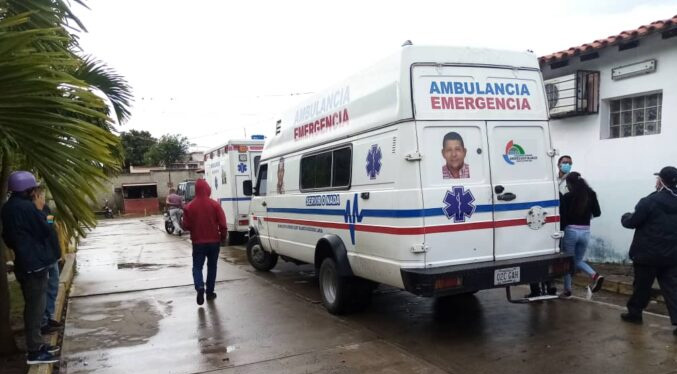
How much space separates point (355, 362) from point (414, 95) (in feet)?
8.58

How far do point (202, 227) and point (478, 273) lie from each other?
401 centimetres

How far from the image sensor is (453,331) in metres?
5.60

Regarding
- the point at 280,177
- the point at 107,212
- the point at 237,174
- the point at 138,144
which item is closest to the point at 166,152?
the point at 138,144

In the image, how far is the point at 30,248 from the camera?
4484 mm

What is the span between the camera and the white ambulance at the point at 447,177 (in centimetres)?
494

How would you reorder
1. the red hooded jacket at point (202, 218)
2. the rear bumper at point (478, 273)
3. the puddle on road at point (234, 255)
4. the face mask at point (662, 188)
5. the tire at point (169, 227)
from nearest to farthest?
the rear bumper at point (478, 273) → the face mask at point (662, 188) → the red hooded jacket at point (202, 218) → the puddle on road at point (234, 255) → the tire at point (169, 227)

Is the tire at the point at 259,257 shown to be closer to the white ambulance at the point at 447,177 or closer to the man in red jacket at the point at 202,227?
the man in red jacket at the point at 202,227

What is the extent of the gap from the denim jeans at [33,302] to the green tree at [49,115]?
58 cm

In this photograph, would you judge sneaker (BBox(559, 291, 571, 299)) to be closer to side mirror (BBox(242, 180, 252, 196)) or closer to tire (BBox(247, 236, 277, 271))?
tire (BBox(247, 236, 277, 271))

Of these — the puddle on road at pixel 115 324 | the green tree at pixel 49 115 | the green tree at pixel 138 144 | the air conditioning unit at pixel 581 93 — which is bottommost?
the puddle on road at pixel 115 324

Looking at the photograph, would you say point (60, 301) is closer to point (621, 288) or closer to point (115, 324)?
point (115, 324)

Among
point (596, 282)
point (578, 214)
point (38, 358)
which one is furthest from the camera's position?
point (596, 282)

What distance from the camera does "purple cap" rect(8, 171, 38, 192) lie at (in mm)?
4578

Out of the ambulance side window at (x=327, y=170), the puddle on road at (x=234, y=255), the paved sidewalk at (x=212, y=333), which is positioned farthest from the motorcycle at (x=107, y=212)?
the ambulance side window at (x=327, y=170)
